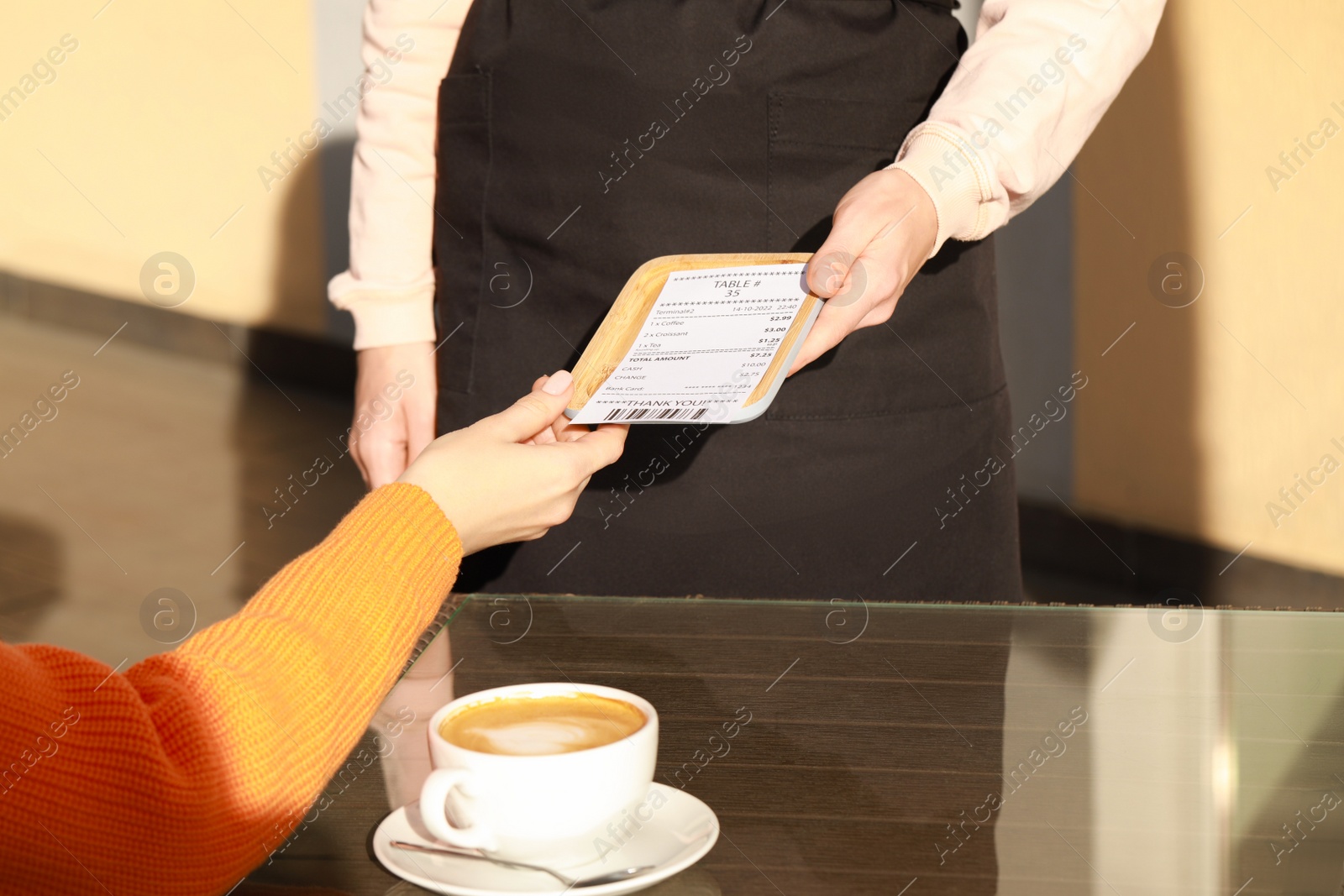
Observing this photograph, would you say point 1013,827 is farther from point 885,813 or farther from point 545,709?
point 545,709

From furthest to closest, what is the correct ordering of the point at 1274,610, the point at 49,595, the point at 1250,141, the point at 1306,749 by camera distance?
the point at 49,595, the point at 1250,141, the point at 1274,610, the point at 1306,749

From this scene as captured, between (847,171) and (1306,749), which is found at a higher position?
(847,171)

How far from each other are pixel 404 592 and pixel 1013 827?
29cm

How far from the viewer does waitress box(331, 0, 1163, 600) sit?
97 cm

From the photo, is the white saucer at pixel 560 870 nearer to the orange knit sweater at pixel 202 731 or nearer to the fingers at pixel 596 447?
the orange knit sweater at pixel 202 731

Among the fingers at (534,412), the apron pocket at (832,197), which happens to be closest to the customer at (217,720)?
the fingers at (534,412)

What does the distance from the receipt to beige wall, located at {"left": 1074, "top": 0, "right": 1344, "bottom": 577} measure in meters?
1.79

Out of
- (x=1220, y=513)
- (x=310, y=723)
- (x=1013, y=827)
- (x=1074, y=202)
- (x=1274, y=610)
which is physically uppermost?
(x=310, y=723)

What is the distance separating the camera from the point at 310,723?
1.62 ft

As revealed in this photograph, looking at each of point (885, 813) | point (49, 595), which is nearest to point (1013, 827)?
point (885, 813)

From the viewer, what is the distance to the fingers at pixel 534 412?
724mm

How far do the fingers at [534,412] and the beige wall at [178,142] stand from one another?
347cm

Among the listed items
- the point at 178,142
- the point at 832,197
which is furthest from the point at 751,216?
the point at 178,142

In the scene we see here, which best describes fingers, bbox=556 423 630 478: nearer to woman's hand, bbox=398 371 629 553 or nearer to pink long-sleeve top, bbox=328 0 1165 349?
woman's hand, bbox=398 371 629 553
